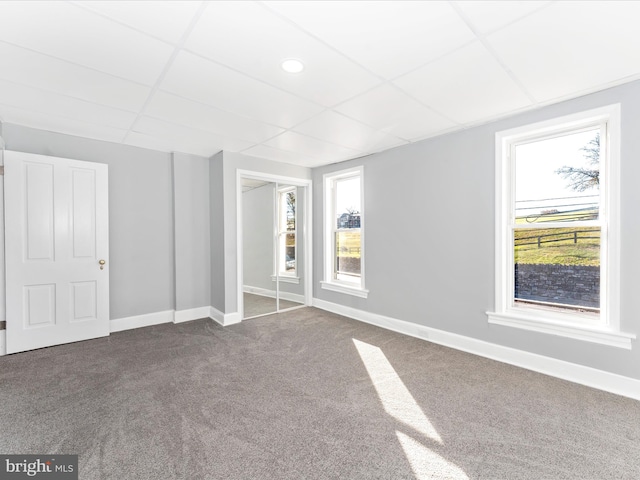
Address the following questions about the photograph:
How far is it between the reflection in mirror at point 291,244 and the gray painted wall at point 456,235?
107 cm

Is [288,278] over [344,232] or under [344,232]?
under

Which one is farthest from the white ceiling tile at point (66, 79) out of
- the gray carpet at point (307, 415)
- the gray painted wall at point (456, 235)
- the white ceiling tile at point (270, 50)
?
the gray painted wall at point (456, 235)

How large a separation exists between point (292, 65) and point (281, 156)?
7.89ft

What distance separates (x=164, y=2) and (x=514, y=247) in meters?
3.41

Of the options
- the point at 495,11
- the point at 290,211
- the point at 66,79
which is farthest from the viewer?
the point at 290,211

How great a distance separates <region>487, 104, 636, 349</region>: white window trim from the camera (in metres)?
2.41

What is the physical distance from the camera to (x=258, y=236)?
5.09 m

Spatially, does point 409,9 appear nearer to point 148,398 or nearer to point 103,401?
point 148,398

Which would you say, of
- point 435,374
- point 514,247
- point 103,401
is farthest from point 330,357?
point 514,247

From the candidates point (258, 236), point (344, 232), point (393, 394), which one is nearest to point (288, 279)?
point (258, 236)

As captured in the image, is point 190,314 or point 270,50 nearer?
point 270,50

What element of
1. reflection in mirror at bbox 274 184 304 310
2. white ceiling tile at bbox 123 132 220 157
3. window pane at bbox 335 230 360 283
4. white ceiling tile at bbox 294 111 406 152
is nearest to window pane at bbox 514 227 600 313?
white ceiling tile at bbox 294 111 406 152

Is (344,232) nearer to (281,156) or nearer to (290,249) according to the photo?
(290,249)

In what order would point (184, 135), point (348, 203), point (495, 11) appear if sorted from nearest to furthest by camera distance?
point (495, 11)
point (184, 135)
point (348, 203)
